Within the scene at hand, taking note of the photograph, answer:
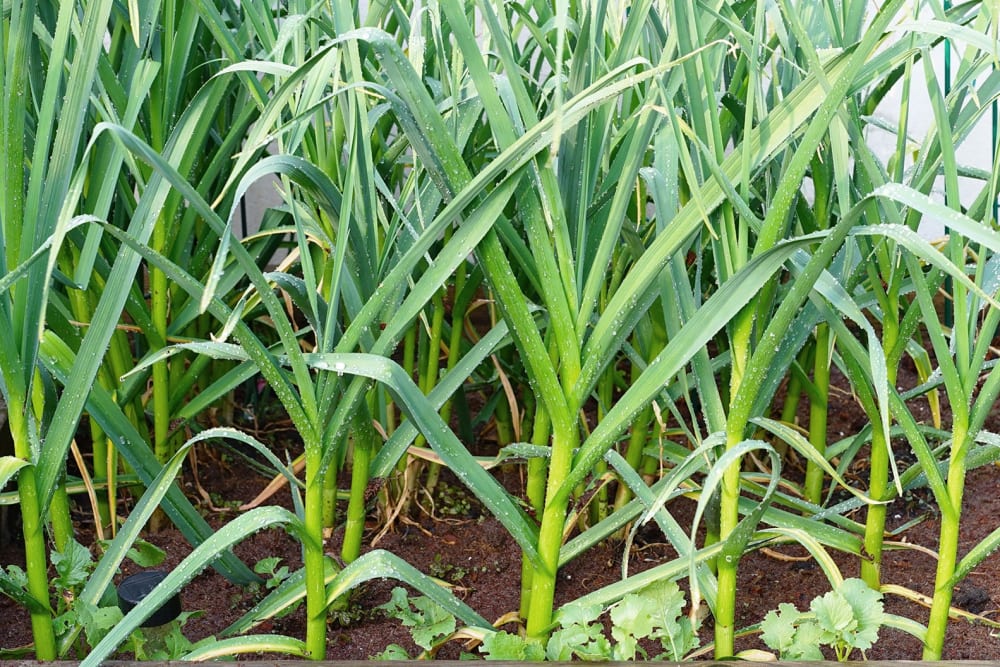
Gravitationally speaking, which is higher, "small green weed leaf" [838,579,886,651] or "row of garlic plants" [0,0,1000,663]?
"row of garlic plants" [0,0,1000,663]

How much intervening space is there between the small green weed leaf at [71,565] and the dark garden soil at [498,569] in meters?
0.17

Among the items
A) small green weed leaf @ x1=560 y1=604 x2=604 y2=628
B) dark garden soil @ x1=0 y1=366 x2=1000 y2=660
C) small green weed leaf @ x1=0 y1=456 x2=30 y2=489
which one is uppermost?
small green weed leaf @ x1=0 y1=456 x2=30 y2=489

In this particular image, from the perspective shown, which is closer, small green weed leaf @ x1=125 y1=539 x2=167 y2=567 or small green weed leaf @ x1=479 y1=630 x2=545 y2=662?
small green weed leaf @ x1=479 y1=630 x2=545 y2=662

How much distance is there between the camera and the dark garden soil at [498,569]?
132 centimetres

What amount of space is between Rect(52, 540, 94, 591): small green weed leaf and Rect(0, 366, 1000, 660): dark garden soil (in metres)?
0.17

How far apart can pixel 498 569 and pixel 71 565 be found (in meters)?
0.59

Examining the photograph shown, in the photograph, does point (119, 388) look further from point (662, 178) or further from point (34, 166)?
point (662, 178)

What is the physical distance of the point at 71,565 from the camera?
117 centimetres

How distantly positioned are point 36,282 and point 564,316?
539 mm

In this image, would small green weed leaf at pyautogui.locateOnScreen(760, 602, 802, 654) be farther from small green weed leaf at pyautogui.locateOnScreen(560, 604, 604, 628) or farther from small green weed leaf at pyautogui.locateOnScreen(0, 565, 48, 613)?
small green weed leaf at pyautogui.locateOnScreen(0, 565, 48, 613)

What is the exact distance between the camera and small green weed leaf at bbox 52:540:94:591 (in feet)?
3.83

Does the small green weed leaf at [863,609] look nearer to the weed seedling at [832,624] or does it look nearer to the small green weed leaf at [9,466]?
the weed seedling at [832,624]

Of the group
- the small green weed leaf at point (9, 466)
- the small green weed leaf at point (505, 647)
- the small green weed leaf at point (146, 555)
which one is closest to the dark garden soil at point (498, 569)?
the small green weed leaf at point (146, 555)

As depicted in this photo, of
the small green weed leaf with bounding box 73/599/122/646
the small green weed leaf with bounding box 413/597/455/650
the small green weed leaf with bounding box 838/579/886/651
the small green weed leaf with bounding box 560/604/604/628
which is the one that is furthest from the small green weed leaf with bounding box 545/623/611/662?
→ the small green weed leaf with bounding box 73/599/122/646
